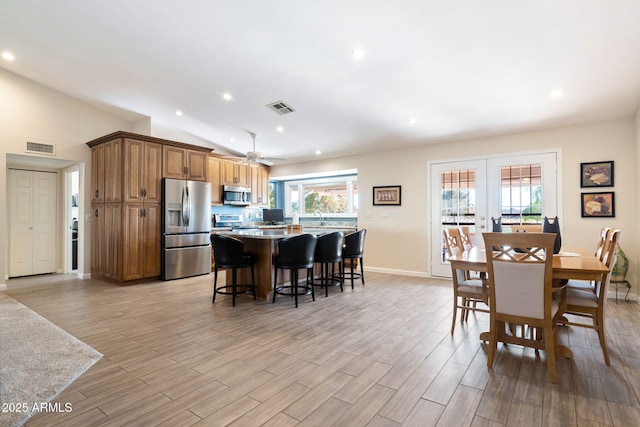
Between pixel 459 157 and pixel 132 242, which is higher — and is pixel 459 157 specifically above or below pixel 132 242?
above

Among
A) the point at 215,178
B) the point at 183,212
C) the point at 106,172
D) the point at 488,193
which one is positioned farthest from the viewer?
the point at 215,178

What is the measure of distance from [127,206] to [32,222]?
8.09ft

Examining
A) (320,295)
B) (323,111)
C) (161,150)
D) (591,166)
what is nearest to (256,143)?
(161,150)

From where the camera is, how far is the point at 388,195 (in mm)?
6203

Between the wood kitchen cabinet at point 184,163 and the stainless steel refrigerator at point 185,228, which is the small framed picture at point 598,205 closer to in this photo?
the stainless steel refrigerator at point 185,228

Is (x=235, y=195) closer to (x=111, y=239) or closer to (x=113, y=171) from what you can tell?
(x=113, y=171)

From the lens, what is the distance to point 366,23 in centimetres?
281

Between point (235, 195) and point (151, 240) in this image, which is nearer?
point (151, 240)

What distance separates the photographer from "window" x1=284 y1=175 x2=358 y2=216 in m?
7.54

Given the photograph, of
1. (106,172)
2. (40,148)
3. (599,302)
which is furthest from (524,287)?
(40,148)

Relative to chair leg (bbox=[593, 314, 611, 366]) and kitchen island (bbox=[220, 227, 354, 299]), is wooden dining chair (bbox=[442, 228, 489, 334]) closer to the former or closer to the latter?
chair leg (bbox=[593, 314, 611, 366])

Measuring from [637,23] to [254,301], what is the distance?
14.9 feet

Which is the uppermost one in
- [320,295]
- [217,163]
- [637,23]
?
[637,23]

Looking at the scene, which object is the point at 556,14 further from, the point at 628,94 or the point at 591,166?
the point at 591,166
